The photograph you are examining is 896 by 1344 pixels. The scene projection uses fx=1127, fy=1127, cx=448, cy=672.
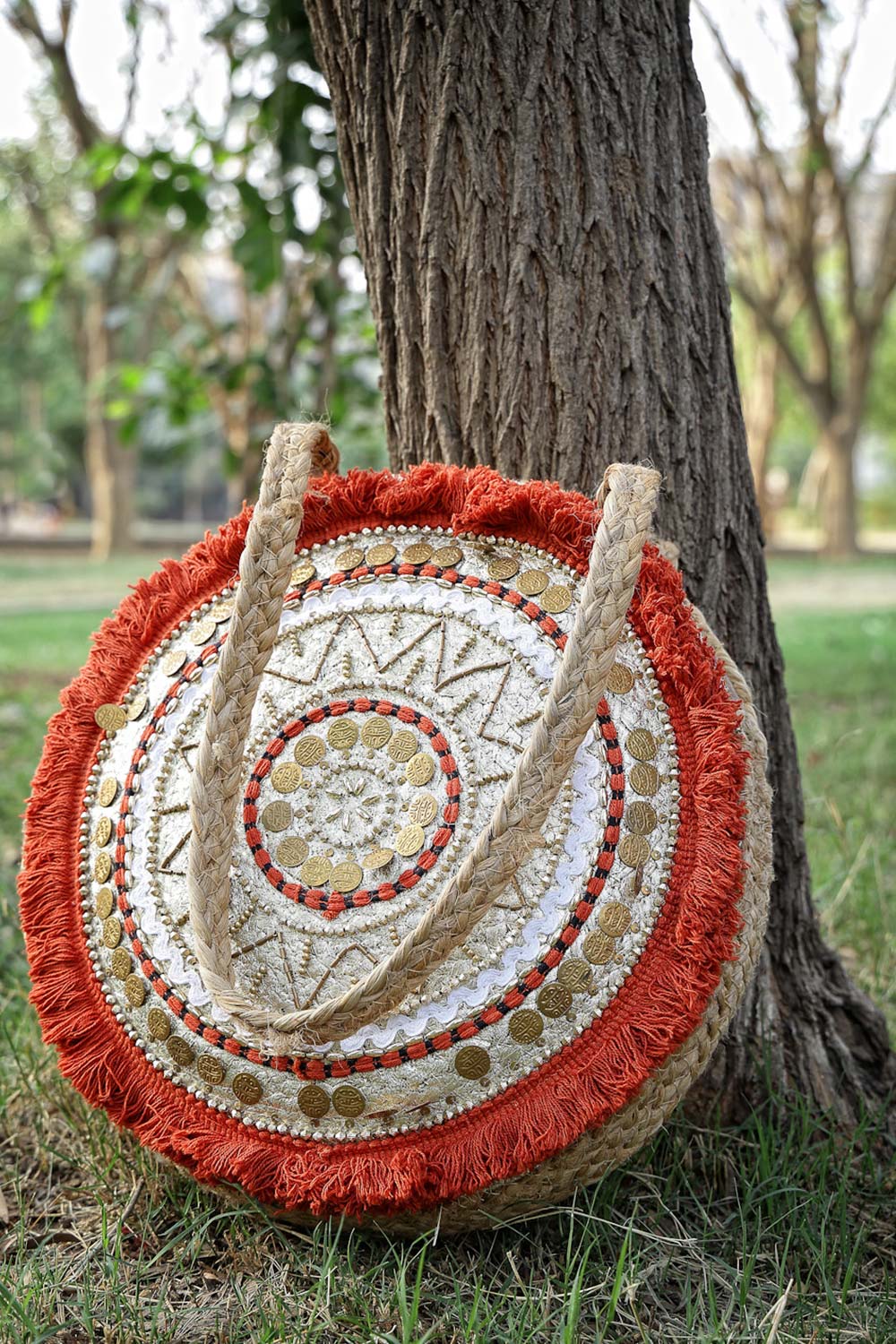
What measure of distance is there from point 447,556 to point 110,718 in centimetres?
50

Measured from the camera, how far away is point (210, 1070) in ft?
4.35

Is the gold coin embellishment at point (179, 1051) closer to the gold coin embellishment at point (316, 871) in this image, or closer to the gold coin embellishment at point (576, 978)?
the gold coin embellishment at point (316, 871)

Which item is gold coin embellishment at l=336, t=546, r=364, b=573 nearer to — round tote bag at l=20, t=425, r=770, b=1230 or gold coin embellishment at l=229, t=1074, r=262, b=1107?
round tote bag at l=20, t=425, r=770, b=1230

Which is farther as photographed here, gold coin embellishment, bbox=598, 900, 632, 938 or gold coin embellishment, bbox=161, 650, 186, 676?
gold coin embellishment, bbox=161, 650, 186, 676

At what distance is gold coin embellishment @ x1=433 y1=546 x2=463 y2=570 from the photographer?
1483 mm

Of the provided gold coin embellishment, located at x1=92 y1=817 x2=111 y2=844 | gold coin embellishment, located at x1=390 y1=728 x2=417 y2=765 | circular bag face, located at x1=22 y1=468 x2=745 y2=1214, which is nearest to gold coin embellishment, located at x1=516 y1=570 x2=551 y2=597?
circular bag face, located at x1=22 y1=468 x2=745 y2=1214

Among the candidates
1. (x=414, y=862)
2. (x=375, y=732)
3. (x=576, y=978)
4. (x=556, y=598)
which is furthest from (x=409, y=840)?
(x=556, y=598)

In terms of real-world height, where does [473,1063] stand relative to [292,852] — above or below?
below

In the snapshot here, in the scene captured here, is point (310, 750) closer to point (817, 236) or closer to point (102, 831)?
point (102, 831)

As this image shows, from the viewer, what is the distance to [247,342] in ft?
39.2

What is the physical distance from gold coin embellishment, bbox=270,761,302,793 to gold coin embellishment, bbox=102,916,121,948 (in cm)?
26

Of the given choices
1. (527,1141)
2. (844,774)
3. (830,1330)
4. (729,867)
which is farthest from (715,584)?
(844,774)

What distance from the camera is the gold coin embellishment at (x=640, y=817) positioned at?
1.31 meters

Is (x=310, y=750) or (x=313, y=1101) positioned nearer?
(x=313, y=1101)
